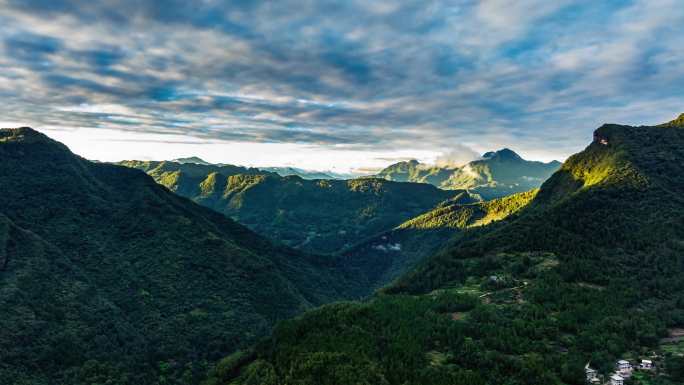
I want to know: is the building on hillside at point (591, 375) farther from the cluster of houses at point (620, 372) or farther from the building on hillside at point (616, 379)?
the building on hillside at point (616, 379)

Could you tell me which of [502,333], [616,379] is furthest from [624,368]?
[502,333]

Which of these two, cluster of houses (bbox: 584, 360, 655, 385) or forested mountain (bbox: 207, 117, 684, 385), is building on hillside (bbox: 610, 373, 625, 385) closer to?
cluster of houses (bbox: 584, 360, 655, 385)

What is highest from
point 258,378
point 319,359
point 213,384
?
point 319,359

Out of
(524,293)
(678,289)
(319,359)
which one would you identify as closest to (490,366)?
(319,359)

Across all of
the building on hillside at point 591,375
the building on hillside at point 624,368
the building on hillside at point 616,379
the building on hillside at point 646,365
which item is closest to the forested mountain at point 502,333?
the building on hillside at point 591,375

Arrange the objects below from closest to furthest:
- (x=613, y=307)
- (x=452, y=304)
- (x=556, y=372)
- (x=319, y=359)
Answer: (x=556, y=372), (x=319, y=359), (x=613, y=307), (x=452, y=304)

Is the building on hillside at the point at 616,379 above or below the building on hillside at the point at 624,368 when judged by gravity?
below

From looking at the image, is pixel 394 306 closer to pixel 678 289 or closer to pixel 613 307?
pixel 613 307
